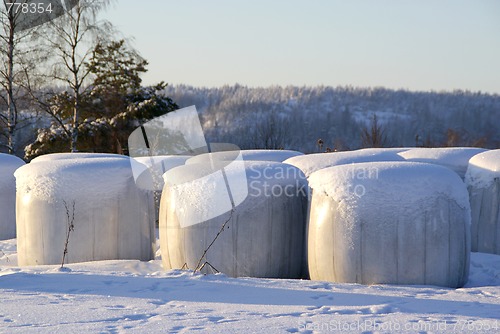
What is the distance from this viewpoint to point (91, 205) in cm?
754

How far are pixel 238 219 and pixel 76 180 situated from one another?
6.84 ft

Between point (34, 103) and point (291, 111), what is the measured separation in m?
76.2

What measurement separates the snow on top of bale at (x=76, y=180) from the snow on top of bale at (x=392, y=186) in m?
2.51

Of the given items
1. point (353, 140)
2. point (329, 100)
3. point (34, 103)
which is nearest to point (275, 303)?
point (34, 103)

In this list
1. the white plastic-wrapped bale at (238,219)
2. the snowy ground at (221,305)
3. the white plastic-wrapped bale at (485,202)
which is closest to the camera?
the snowy ground at (221,305)

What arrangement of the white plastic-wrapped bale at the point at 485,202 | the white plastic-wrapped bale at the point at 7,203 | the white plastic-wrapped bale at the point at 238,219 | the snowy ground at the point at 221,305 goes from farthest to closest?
the white plastic-wrapped bale at the point at 7,203 < the white plastic-wrapped bale at the point at 485,202 < the white plastic-wrapped bale at the point at 238,219 < the snowy ground at the point at 221,305

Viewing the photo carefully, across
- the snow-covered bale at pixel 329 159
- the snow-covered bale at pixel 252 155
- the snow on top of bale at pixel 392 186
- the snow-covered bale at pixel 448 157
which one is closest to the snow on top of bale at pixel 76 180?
the snow-covered bale at pixel 252 155

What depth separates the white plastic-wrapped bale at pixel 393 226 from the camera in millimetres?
5906

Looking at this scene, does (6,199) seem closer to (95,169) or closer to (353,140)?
(95,169)

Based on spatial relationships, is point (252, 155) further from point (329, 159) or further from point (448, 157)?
point (448, 157)

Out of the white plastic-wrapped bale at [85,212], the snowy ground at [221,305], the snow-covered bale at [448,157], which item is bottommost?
the snowy ground at [221,305]

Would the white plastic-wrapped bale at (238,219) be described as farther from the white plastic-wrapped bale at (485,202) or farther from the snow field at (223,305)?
the white plastic-wrapped bale at (485,202)

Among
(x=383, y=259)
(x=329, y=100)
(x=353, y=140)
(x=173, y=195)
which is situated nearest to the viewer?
(x=383, y=259)

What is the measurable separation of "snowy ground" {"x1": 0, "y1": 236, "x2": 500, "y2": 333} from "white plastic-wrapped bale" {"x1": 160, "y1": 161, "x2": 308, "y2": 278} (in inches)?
22.9
